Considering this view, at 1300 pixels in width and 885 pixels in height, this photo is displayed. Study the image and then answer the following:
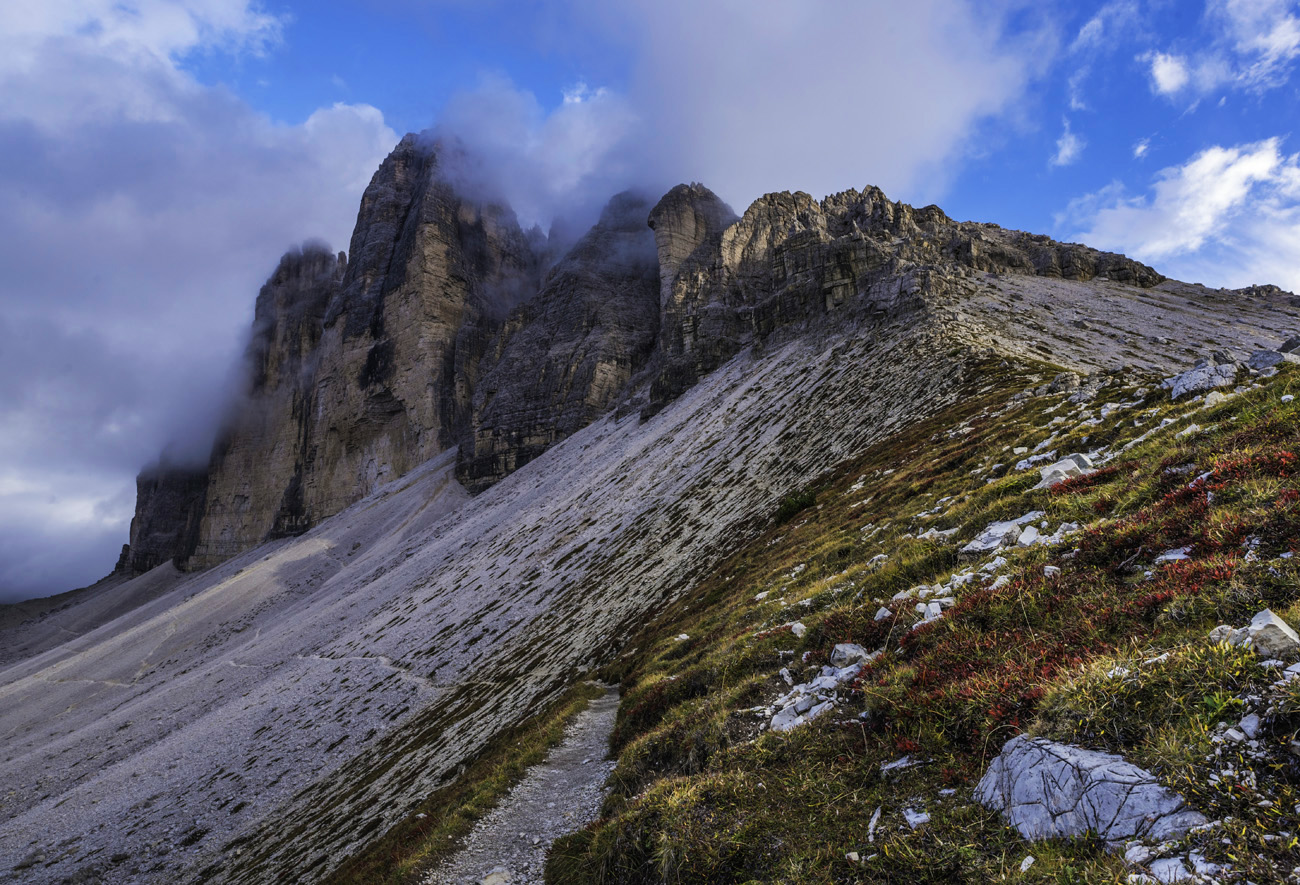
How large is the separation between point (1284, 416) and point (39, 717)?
105545 millimetres

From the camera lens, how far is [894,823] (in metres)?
5.42

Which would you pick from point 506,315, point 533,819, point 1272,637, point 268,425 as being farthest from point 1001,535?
point 268,425

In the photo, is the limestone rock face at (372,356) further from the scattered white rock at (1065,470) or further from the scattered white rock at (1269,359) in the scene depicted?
the scattered white rock at (1269,359)

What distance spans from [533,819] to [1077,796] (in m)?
10.5

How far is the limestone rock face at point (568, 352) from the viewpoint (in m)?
103

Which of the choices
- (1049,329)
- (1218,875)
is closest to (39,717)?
(1218,875)

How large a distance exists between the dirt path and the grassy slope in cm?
104

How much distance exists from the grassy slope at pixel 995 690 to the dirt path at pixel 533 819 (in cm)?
104

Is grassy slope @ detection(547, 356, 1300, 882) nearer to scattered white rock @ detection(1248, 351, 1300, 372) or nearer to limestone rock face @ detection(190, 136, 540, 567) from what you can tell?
scattered white rock @ detection(1248, 351, 1300, 372)

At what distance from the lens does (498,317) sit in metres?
140

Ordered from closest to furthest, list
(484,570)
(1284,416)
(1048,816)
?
(1048,816)
(1284,416)
(484,570)

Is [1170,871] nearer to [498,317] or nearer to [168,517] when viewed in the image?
[498,317]

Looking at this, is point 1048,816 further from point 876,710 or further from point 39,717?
point 39,717

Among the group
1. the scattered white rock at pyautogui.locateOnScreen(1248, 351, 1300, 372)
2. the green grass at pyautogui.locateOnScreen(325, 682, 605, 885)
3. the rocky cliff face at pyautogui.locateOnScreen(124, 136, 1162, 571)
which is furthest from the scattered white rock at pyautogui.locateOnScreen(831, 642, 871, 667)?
the rocky cliff face at pyautogui.locateOnScreen(124, 136, 1162, 571)
